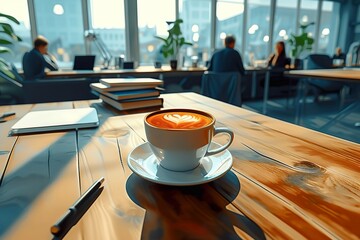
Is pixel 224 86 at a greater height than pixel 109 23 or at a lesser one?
lesser

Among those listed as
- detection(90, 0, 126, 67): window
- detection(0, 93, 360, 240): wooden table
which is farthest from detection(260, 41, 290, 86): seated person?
detection(0, 93, 360, 240): wooden table

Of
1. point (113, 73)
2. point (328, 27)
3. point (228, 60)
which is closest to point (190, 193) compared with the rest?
point (228, 60)

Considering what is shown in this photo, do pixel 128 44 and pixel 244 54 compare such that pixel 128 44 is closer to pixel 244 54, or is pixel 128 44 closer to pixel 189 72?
pixel 189 72

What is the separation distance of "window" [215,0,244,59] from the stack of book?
462 cm

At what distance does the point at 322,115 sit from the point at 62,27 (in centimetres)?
449

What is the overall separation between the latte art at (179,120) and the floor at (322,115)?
2.86m

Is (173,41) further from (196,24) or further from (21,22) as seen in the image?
(21,22)

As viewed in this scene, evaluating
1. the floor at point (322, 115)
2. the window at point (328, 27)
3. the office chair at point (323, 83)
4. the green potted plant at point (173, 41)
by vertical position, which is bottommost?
the floor at point (322, 115)

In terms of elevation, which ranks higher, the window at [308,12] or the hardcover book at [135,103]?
the window at [308,12]

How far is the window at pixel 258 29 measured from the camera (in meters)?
5.57

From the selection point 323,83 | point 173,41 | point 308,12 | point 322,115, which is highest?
point 308,12

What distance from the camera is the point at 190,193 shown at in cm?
44

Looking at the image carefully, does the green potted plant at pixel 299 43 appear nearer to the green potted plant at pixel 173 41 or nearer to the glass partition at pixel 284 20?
the glass partition at pixel 284 20

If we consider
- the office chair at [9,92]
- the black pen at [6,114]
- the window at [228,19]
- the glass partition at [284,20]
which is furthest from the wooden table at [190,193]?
the glass partition at [284,20]
